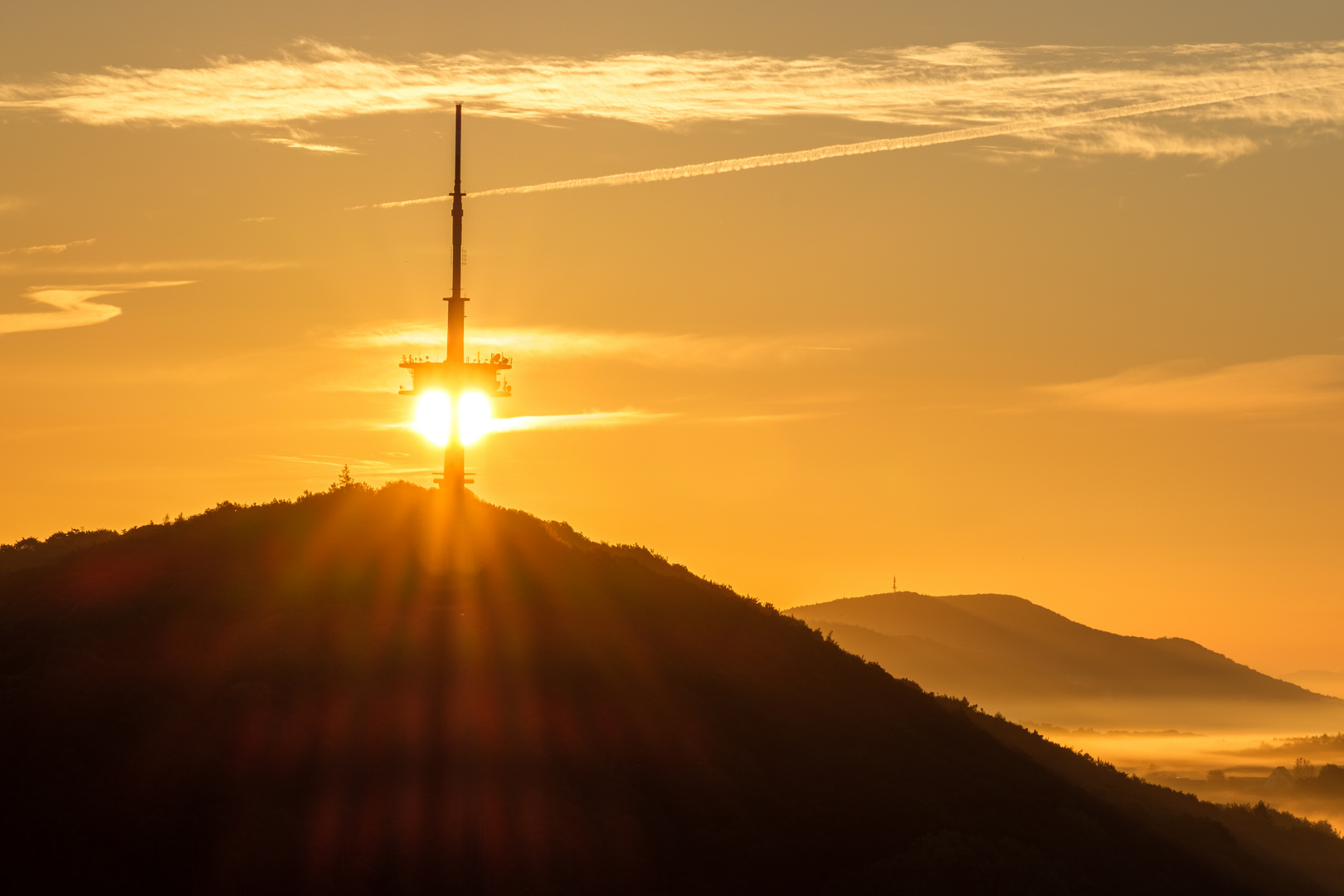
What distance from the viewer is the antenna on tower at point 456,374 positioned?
232 ft

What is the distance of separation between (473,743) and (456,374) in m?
28.3

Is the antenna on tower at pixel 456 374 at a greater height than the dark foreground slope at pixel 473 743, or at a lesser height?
greater

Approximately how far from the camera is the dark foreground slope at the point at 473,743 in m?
41.9

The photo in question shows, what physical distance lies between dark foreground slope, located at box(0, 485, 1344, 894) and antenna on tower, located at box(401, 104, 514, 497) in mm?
3333

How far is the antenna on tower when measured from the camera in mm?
70688

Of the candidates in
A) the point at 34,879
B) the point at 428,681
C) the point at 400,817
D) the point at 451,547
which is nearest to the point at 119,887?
the point at 34,879

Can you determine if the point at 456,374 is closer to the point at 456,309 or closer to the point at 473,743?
the point at 456,309

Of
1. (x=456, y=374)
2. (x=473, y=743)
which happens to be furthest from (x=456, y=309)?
(x=473, y=743)

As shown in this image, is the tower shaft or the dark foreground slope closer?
the dark foreground slope

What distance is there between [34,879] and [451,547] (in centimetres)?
2696

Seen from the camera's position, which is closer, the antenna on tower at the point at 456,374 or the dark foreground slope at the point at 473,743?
the dark foreground slope at the point at 473,743

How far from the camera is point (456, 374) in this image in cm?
7219

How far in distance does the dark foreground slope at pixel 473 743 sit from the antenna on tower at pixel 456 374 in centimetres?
333

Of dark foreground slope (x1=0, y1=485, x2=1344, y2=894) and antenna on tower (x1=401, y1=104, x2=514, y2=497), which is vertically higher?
antenna on tower (x1=401, y1=104, x2=514, y2=497)
